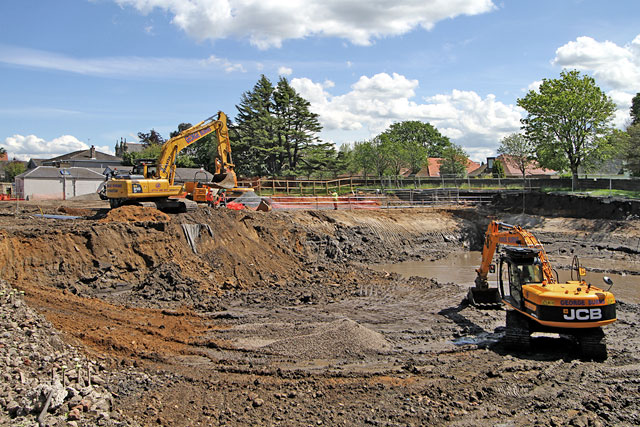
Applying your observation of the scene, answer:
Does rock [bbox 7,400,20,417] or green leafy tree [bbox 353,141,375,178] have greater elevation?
green leafy tree [bbox 353,141,375,178]

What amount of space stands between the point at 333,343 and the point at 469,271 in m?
14.7

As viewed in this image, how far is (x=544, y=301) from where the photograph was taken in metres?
10.1

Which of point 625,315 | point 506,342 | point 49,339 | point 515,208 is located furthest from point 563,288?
point 515,208

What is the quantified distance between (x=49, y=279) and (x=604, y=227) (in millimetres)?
29152

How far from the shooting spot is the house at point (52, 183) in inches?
1672

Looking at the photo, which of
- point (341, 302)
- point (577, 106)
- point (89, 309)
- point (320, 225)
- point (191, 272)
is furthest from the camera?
point (577, 106)

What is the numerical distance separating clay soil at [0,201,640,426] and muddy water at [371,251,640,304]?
5.61ft

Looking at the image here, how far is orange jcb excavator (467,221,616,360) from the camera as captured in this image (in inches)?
392

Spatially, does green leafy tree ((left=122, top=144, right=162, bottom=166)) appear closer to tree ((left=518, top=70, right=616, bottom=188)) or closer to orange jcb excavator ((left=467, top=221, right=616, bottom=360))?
tree ((left=518, top=70, right=616, bottom=188))

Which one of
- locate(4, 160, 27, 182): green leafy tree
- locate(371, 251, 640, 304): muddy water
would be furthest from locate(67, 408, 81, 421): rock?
locate(4, 160, 27, 182): green leafy tree

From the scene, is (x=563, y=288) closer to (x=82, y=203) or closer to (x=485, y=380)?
(x=485, y=380)

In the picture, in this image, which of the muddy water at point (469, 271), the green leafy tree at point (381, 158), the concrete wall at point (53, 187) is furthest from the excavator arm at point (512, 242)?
the green leafy tree at point (381, 158)

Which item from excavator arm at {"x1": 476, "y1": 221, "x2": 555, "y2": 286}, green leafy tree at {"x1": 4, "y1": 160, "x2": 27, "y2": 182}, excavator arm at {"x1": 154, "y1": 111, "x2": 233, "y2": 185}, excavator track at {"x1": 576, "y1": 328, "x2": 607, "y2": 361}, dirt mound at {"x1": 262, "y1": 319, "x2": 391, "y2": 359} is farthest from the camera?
green leafy tree at {"x1": 4, "y1": 160, "x2": 27, "y2": 182}

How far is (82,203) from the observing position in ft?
112
